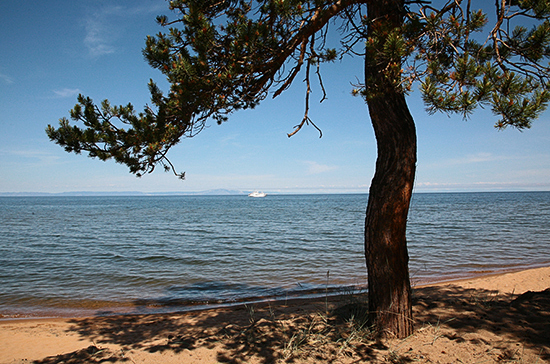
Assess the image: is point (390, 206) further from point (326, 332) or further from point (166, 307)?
point (166, 307)

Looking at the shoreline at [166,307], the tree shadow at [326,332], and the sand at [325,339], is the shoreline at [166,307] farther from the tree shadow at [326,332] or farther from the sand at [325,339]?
the tree shadow at [326,332]

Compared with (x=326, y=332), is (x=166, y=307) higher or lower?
lower

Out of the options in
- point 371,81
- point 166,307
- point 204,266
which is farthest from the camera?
point 204,266

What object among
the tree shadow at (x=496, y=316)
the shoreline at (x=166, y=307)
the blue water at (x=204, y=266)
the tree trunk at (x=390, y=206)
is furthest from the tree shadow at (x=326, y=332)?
the shoreline at (x=166, y=307)

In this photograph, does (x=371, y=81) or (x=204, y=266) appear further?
(x=204, y=266)

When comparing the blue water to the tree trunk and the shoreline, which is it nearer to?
the shoreline

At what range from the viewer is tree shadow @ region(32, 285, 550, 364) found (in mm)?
3691

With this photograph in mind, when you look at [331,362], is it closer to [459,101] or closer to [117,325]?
[459,101]

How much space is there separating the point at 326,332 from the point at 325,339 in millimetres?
249

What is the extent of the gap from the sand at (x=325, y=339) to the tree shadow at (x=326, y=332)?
1 cm

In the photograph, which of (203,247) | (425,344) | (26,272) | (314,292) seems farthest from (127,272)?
(425,344)

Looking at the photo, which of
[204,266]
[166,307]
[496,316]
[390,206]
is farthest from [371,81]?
[204,266]

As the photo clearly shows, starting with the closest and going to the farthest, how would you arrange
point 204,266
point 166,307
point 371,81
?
1. point 371,81
2. point 166,307
3. point 204,266

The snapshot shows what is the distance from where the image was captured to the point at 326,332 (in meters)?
4.20
